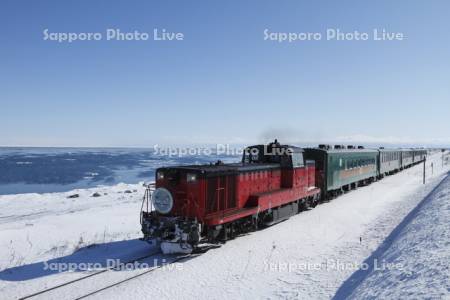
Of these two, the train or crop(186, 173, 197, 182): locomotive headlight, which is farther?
crop(186, 173, 197, 182): locomotive headlight

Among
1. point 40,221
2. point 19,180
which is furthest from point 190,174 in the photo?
point 19,180

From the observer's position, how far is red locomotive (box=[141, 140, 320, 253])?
38.4ft

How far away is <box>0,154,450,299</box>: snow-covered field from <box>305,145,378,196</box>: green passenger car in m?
3.02

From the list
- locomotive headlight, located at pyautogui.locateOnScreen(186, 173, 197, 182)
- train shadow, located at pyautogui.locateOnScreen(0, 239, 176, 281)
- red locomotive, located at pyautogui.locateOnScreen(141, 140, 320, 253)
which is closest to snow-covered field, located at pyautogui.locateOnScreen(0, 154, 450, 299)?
train shadow, located at pyautogui.locateOnScreen(0, 239, 176, 281)

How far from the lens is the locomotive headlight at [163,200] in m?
12.0

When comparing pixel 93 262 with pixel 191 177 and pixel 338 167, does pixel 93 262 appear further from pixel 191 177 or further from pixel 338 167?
pixel 338 167

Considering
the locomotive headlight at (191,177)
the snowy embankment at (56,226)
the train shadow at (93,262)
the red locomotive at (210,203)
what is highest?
the locomotive headlight at (191,177)

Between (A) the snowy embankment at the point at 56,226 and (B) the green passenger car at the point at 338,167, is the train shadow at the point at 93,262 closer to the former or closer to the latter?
(A) the snowy embankment at the point at 56,226

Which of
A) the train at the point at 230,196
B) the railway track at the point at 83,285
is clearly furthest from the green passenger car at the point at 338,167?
the railway track at the point at 83,285

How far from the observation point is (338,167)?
24250mm

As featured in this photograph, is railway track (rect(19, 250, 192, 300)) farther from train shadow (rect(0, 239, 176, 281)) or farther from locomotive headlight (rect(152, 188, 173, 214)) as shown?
locomotive headlight (rect(152, 188, 173, 214))

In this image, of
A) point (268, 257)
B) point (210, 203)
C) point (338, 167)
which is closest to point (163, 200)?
point (210, 203)

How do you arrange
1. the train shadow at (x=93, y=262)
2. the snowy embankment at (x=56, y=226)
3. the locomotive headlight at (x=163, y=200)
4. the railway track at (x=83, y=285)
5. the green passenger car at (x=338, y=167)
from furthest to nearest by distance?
the green passenger car at (x=338, y=167)
the snowy embankment at (x=56, y=226)
the locomotive headlight at (x=163, y=200)
the train shadow at (x=93, y=262)
the railway track at (x=83, y=285)

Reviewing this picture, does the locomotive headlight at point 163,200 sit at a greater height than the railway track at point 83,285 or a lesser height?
greater
